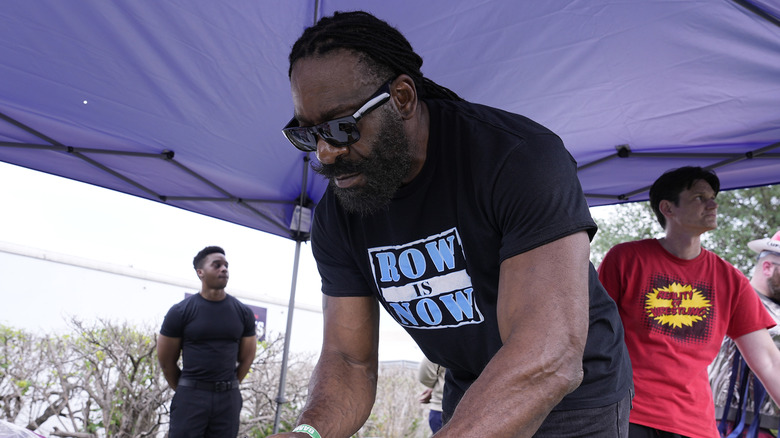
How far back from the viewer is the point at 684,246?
2.77 meters

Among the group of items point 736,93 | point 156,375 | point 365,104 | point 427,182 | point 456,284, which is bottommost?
point 156,375

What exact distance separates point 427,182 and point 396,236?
0.49 feet

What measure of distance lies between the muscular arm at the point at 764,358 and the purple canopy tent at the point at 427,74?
111 cm

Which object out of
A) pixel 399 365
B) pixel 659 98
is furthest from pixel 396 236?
pixel 399 365

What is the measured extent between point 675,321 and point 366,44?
1.95 m

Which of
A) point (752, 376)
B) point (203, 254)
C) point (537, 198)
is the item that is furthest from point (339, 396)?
point (203, 254)

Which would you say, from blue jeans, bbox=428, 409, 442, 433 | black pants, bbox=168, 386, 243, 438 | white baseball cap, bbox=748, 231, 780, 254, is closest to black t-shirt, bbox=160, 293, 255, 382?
black pants, bbox=168, 386, 243, 438

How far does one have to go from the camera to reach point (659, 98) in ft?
9.95

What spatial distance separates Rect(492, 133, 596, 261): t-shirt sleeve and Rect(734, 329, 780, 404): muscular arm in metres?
2.07

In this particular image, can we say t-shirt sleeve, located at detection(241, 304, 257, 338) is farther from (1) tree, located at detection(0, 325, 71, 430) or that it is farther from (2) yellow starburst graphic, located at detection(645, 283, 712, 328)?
(2) yellow starburst graphic, located at detection(645, 283, 712, 328)

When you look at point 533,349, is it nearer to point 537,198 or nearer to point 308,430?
point 537,198

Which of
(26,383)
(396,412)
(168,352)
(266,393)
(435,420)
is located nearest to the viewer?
(435,420)

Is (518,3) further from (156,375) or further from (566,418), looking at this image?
(156,375)

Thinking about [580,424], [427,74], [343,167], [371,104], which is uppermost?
[427,74]
